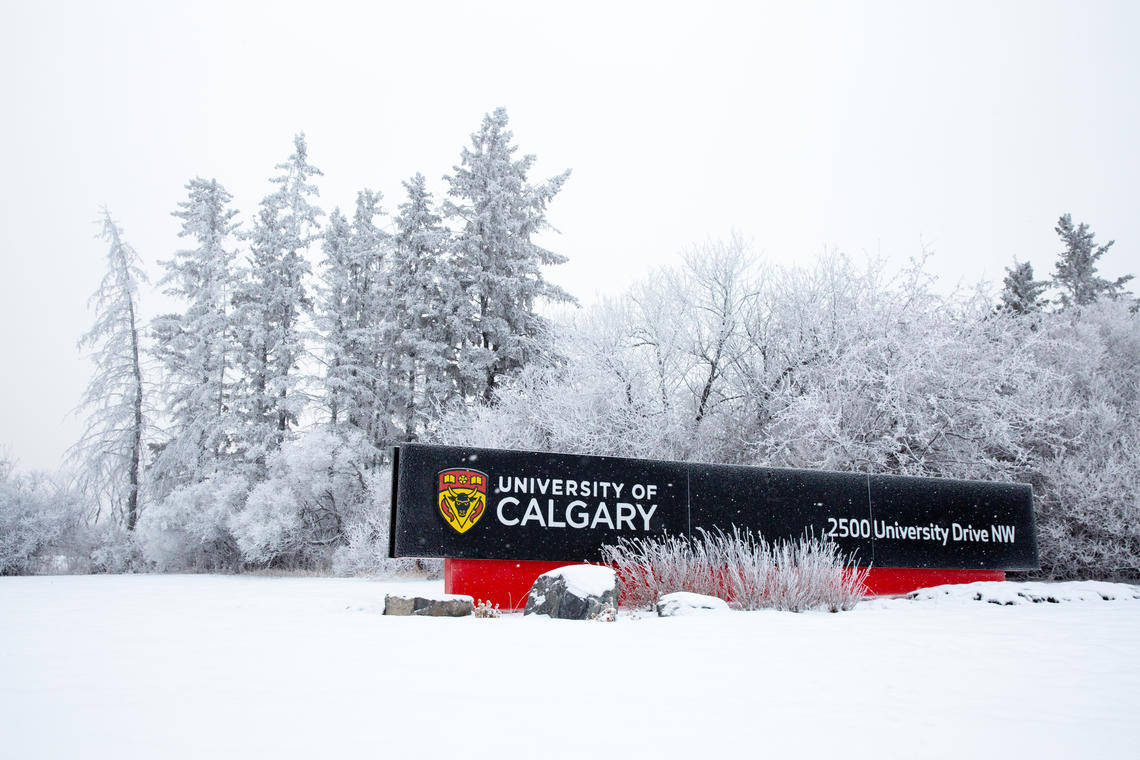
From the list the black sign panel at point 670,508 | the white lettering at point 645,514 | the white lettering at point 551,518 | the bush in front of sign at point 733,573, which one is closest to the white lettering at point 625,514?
the black sign panel at point 670,508

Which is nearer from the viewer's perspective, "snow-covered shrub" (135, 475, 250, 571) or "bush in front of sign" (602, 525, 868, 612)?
"bush in front of sign" (602, 525, 868, 612)

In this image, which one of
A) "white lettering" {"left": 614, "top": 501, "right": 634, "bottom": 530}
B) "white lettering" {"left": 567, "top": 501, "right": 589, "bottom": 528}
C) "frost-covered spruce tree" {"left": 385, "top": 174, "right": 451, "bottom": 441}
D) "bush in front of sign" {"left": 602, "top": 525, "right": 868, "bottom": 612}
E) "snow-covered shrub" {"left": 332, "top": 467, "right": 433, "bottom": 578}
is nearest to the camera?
"bush in front of sign" {"left": 602, "top": 525, "right": 868, "bottom": 612}

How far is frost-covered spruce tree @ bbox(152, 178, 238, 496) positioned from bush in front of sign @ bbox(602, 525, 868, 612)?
783 inches

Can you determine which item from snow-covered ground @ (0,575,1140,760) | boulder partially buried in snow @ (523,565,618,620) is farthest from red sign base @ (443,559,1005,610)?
snow-covered ground @ (0,575,1140,760)

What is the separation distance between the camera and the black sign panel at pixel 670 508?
9953mm

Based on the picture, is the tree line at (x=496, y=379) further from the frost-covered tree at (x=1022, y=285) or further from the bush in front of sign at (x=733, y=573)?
the bush in front of sign at (x=733, y=573)

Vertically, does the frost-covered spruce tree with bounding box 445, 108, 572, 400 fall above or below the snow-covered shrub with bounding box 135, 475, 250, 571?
above

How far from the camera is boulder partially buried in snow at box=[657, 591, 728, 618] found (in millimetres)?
8353

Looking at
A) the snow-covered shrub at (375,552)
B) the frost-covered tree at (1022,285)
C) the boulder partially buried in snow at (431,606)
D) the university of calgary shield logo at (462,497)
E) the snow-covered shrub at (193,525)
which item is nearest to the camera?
the boulder partially buried in snow at (431,606)

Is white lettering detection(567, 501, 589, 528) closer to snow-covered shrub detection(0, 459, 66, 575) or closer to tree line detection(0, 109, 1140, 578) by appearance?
tree line detection(0, 109, 1140, 578)

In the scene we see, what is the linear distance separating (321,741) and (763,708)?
6.87ft

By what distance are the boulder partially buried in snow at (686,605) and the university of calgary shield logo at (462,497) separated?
2.75m

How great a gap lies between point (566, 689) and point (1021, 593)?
367 inches

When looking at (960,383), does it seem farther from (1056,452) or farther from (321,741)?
(321,741)
